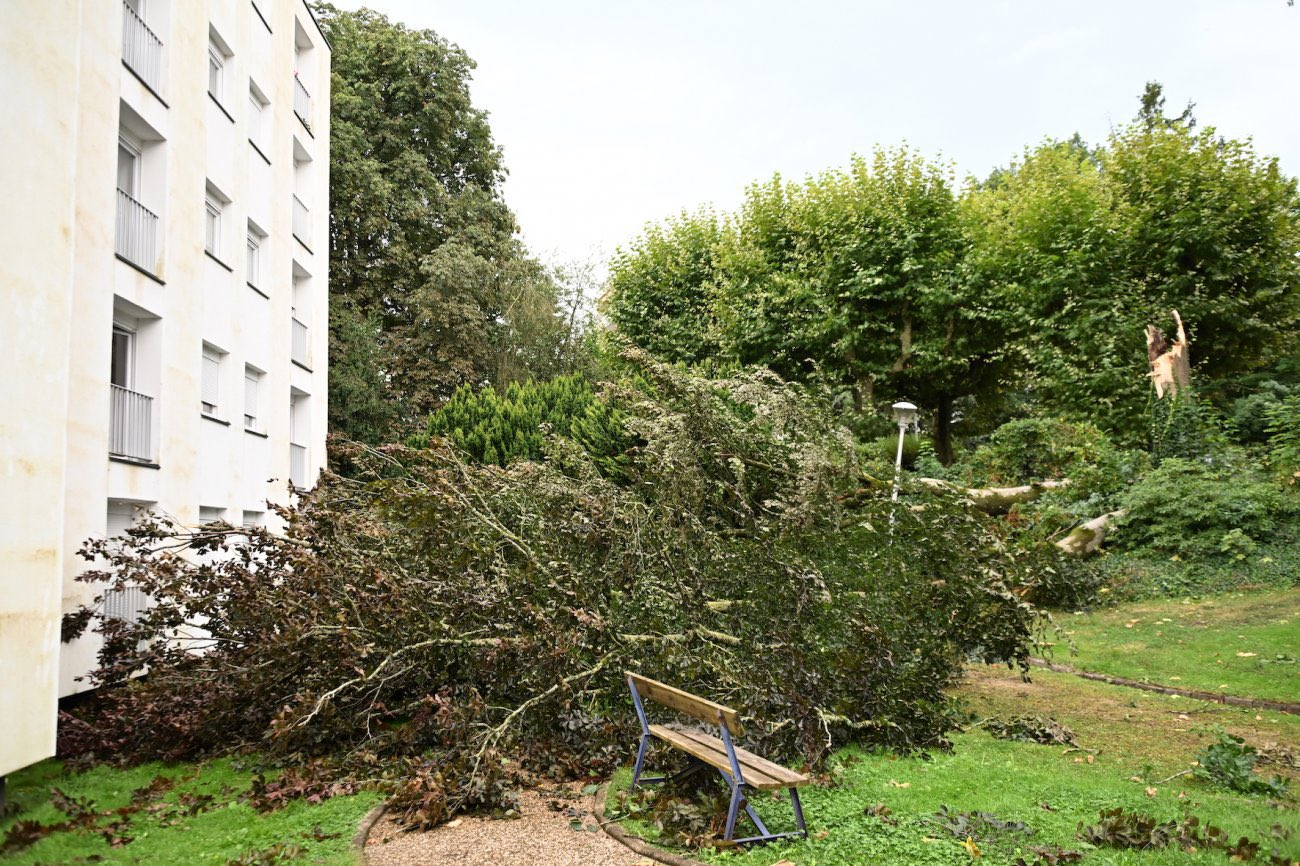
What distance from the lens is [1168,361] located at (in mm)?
18250

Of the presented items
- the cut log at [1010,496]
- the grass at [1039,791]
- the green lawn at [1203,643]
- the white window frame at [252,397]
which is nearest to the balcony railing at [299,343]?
the white window frame at [252,397]


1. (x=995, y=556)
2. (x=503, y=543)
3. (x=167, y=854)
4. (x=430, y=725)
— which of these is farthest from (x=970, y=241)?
(x=167, y=854)

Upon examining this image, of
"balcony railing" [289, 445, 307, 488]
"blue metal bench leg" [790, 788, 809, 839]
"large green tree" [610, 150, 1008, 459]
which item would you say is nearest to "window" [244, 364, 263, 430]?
"balcony railing" [289, 445, 307, 488]

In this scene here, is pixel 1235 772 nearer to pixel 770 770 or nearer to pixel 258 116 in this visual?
pixel 770 770

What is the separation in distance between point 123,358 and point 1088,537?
48.7 ft

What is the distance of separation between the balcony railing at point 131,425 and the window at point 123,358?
0.31 metres

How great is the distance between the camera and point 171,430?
12.0 metres

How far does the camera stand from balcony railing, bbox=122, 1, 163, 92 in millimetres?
11664

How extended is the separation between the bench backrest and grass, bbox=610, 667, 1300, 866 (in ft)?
2.36

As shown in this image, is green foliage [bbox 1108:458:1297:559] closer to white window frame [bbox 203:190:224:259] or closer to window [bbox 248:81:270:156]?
white window frame [bbox 203:190:224:259]

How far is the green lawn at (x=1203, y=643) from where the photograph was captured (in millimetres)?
9305

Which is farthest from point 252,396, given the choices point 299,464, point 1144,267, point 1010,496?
point 1144,267

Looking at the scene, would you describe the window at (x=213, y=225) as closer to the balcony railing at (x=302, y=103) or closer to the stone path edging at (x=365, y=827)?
the balcony railing at (x=302, y=103)

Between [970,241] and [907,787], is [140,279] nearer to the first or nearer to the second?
[907,787]
